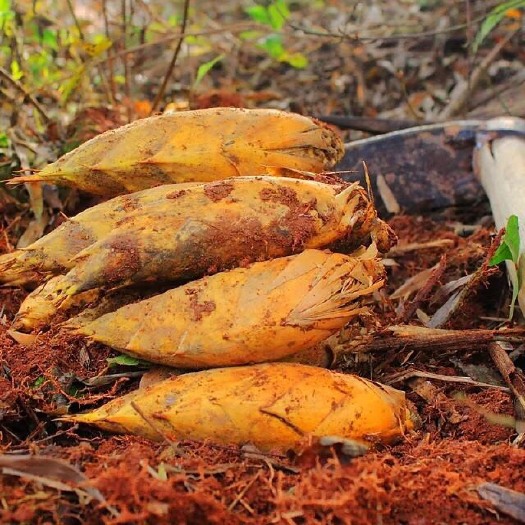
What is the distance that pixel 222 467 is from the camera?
1.18 meters

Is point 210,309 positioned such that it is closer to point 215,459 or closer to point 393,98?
point 215,459

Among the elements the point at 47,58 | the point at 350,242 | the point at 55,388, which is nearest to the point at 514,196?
the point at 350,242

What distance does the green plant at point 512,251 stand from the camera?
1650 mm

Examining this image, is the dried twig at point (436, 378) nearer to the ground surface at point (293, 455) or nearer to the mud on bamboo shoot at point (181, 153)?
the ground surface at point (293, 455)

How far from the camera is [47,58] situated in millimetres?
3328

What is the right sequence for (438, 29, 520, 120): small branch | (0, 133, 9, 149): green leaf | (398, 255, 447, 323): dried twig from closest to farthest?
1. (398, 255, 447, 323): dried twig
2. (0, 133, 9, 149): green leaf
3. (438, 29, 520, 120): small branch

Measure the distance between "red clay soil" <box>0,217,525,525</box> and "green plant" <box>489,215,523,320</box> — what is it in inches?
12.2

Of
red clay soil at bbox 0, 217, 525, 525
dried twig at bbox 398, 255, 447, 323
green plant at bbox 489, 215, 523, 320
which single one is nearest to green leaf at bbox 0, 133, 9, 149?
red clay soil at bbox 0, 217, 525, 525

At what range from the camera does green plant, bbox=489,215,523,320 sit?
1.65 m

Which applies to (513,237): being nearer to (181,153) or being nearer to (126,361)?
(181,153)

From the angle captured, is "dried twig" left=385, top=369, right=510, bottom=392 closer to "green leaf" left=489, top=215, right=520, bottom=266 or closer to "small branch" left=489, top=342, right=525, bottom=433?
"small branch" left=489, top=342, right=525, bottom=433

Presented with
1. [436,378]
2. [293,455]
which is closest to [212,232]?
[293,455]

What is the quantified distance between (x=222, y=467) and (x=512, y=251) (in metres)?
0.89

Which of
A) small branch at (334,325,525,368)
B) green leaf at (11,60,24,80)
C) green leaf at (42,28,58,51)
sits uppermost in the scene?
green leaf at (42,28,58,51)
